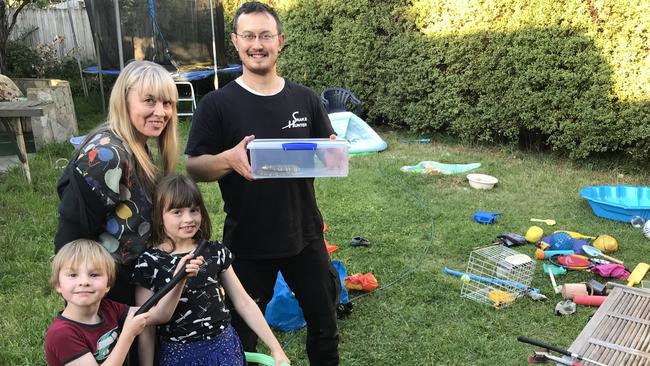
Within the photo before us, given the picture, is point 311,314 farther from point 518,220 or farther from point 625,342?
point 518,220

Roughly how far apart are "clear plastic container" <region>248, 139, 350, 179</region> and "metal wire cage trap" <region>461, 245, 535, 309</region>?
190 centimetres

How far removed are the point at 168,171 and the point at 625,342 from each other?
2.14m

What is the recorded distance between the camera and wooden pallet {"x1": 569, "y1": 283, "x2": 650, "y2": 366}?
2275mm

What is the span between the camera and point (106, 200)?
5.35 feet

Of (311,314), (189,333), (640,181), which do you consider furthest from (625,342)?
(640,181)

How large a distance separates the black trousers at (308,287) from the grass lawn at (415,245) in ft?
2.11

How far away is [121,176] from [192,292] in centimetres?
47

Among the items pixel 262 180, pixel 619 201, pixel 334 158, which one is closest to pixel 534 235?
pixel 619 201

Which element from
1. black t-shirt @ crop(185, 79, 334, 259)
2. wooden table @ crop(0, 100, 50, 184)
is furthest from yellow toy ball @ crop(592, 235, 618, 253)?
wooden table @ crop(0, 100, 50, 184)

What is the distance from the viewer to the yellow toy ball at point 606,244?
4.18 meters

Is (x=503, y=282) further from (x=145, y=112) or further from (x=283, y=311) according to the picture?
(x=145, y=112)

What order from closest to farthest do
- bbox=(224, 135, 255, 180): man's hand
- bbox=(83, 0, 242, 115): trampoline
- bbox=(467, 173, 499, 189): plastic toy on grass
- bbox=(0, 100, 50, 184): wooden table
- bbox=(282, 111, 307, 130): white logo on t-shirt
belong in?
bbox=(224, 135, 255, 180): man's hand, bbox=(282, 111, 307, 130): white logo on t-shirt, bbox=(0, 100, 50, 184): wooden table, bbox=(467, 173, 499, 189): plastic toy on grass, bbox=(83, 0, 242, 115): trampoline

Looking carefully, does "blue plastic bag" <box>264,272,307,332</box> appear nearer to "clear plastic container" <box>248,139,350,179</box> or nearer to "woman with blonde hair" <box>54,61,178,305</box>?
"clear plastic container" <box>248,139,350,179</box>

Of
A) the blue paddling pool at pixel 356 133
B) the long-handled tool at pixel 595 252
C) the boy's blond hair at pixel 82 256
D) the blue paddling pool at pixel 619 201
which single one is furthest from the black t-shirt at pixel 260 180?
the blue paddling pool at pixel 356 133
